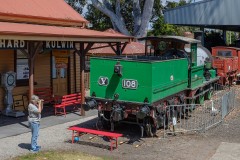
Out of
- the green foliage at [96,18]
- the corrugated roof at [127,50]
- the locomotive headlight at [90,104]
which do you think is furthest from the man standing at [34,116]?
the green foliage at [96,18]

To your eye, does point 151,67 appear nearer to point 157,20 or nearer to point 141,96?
point 141,96

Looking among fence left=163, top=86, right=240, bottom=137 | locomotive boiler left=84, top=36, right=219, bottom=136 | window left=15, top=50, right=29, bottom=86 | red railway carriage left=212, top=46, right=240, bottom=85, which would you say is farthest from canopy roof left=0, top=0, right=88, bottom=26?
red railway carriage left=212, top=46, right=240, bottom=85

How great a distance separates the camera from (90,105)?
11438 mm

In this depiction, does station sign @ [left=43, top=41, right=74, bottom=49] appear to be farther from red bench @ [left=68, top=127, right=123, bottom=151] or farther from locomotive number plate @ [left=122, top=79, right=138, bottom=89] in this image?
locomotive number plate @ [left=122, top=79, right=138, bottom=89]

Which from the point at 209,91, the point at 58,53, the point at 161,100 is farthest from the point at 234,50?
the point at 161,100

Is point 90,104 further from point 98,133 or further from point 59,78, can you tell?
point 59,78

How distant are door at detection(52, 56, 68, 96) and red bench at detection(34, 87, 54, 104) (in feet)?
2.44

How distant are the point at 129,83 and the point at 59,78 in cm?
747

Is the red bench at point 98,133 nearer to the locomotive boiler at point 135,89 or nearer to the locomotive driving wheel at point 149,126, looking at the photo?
the locomotive boiler at point 135,89

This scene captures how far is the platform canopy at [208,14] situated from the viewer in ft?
100

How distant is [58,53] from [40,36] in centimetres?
522

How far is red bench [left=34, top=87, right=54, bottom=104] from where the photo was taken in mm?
16203

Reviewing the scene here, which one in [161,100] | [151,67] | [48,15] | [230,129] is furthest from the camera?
[48,15]

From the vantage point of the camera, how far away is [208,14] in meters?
31.7
